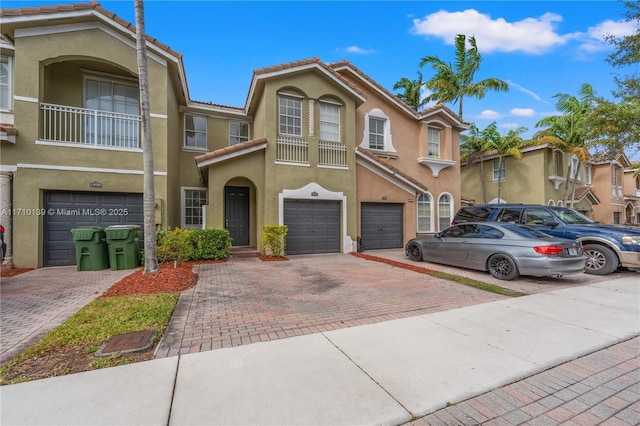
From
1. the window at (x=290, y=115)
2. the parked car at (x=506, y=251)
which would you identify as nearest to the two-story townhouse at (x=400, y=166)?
the window at (x=290, y=115)

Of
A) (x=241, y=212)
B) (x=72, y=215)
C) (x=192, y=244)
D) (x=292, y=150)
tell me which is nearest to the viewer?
(x=72, y=215)

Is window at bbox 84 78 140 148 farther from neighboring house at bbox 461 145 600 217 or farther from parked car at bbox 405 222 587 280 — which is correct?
neighboring house at bbox 461 145 600 217

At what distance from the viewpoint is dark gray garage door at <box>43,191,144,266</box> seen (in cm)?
946

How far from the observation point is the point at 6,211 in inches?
350

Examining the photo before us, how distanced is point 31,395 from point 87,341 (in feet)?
3.88

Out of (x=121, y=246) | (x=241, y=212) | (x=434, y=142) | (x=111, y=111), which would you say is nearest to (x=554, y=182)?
(x=434, y=142)

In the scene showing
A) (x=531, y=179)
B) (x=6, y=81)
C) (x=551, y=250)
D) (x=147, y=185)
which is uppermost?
(x=6, y=81)

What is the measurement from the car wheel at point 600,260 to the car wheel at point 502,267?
11.3 feet

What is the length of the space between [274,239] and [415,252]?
5256mm

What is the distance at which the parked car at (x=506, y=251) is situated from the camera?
22.9ft

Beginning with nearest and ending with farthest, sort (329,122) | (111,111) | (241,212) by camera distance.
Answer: (111,111), (329,122), (241,212)

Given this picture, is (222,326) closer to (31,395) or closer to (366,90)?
(31,395)

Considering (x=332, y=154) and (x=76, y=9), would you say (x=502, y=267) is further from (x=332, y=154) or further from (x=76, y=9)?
(x=76, y=9)

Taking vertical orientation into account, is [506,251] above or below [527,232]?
below
